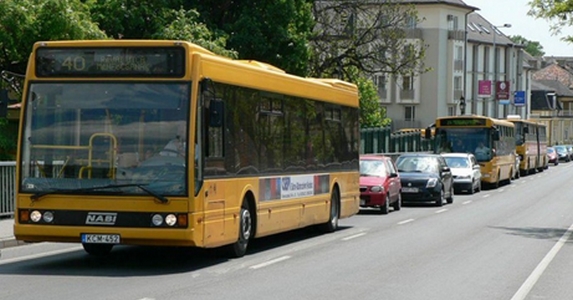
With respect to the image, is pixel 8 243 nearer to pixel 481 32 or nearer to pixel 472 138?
pixel 472 138

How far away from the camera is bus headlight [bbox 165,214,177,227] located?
14.6 meters

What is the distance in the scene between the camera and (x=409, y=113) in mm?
106250

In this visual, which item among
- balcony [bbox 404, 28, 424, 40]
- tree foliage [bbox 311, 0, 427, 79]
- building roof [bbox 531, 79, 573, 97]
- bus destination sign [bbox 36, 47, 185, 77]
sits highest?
balcony [bbox 404, 28, 424, 40]

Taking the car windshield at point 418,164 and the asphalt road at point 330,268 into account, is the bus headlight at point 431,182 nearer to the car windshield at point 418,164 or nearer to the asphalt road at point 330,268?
the car windshield at point 418,164

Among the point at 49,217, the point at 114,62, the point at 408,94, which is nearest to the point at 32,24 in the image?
the point at 114,62

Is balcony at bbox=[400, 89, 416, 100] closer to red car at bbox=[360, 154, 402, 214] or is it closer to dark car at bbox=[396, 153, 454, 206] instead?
dark car at bbox=[396, 153, 454, 206]

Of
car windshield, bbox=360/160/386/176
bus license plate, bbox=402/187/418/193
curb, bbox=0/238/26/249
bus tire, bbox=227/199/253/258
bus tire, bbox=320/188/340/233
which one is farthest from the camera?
bus license plate, bbox=402/187/418/193

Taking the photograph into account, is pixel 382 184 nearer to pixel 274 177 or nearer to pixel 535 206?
pixel 535 206

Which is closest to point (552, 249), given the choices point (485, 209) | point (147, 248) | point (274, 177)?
point (274, 177)

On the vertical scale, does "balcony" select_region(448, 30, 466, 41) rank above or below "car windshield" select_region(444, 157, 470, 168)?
above

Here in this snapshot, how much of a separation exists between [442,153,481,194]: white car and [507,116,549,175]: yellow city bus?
1994 centimetres

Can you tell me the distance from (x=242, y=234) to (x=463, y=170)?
93.2 feet

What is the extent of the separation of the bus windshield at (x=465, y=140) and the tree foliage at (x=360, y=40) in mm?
4004

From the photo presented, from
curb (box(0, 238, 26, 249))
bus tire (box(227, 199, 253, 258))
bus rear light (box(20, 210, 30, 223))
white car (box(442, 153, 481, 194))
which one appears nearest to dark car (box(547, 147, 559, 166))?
white car (box(442, 153, 481, 194))
